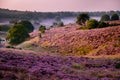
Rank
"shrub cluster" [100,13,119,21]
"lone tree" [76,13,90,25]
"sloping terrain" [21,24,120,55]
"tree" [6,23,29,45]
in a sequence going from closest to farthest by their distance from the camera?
"sloping terrain" [21,24,120,55], "tree" [6,23,29,45], "lone tree" [76,13,90,25], "shrub cluster" [100,13,119,21]

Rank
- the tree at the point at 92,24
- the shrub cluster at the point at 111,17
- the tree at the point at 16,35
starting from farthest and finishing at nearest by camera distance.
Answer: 1. the shrub cluster at the point at 111,17
2. the tree at the point at 16,35
3. the tree at the point at 92,24

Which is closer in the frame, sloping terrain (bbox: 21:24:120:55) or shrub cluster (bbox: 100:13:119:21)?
sloping terrain (bbox: 21:24:120:55)

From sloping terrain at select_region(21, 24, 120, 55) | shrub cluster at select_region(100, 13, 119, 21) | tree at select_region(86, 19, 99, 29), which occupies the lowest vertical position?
A: sloping terrain at select_region(21, 24, 120, 55)

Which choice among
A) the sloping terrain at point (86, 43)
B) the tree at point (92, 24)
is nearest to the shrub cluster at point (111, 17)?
the tree at point (92, 24)

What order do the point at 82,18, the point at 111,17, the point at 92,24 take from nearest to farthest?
the point at 92,24 → the point at 82,18 → the point at 111,17

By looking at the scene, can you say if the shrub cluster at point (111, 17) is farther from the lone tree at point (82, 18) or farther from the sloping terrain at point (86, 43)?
the sloping terrain at point (86, 43)

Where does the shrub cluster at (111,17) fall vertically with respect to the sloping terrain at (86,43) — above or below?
above

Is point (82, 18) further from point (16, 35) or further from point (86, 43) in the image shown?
point (86, 43)

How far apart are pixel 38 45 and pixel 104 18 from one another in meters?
66.5

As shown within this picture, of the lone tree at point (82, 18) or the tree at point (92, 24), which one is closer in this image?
the tree at point (92, 24)

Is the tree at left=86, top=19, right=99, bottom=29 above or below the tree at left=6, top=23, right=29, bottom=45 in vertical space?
above

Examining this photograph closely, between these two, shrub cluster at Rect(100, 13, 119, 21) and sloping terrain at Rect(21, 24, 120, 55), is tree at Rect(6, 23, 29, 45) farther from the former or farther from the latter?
shrub cluster at Rect(100, 13, 119, 21)

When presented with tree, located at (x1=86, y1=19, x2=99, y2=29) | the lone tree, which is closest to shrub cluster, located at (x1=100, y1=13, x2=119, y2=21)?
the lone tree

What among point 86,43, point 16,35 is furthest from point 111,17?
point 86,43
